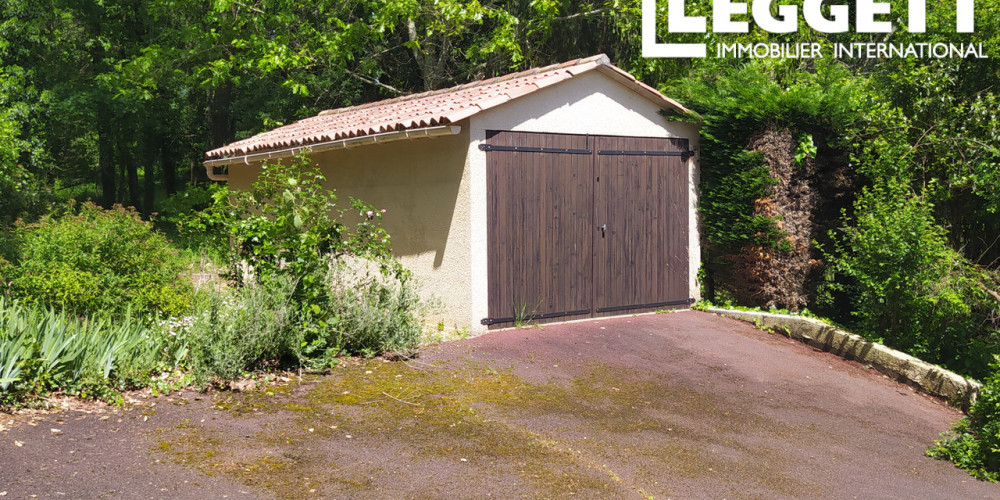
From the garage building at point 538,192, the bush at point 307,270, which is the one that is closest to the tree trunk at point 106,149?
the garage building at point 538,192

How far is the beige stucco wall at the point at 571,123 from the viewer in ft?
27.7

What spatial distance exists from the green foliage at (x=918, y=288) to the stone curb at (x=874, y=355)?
28cm

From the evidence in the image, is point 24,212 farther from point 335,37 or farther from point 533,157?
point 533,157

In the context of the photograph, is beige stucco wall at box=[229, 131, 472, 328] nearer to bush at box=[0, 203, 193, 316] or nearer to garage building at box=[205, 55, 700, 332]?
garage building at box=[205, 55, 700, 332]

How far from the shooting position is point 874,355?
861cm

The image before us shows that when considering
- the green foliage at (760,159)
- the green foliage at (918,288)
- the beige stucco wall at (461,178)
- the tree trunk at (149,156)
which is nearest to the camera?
the green foliage at (918,288)

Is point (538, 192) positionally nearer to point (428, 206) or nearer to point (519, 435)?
point (428, 206)

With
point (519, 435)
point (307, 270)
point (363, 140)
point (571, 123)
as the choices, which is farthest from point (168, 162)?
point (519, 435)

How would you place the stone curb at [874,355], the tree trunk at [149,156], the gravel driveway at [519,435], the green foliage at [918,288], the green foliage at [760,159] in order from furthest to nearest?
the tree trunk at [149,156]
the green foliage at [760,159]
the green foliage at [918,288]
the stone curb at [874,355]
the gravel driveway at [519,435]

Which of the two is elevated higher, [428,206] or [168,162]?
[168,162]

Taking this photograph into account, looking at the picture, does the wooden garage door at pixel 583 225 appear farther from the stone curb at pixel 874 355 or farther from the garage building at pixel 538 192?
the stone curb at pixel 874 355

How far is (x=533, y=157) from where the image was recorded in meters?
8.88

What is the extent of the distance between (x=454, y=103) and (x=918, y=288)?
18.4 feet

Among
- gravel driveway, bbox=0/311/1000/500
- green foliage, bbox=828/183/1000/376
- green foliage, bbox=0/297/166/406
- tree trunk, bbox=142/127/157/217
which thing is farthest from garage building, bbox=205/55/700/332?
tree trunk, bbox=142/127/157/217
